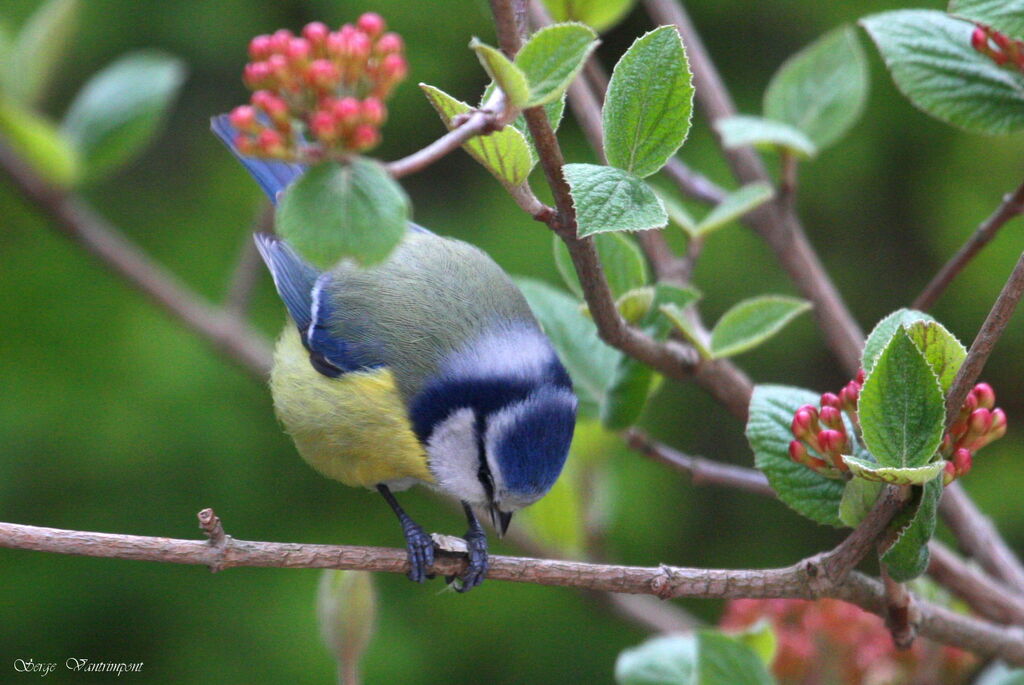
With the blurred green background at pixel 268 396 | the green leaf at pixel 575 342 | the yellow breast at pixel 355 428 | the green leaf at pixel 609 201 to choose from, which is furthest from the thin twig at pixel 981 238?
the blurred green background at pixel 268 396

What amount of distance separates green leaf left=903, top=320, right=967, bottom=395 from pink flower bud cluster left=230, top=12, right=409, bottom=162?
341mm

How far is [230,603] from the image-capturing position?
212 centimetres

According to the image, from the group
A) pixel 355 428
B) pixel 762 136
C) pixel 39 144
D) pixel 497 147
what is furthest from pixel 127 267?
pixel 497 147

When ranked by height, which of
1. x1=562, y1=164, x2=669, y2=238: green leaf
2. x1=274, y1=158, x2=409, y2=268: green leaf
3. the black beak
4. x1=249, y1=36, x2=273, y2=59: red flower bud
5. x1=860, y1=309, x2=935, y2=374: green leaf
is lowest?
the black beak

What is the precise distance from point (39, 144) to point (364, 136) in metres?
0.99

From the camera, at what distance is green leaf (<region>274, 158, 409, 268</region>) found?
510 mm

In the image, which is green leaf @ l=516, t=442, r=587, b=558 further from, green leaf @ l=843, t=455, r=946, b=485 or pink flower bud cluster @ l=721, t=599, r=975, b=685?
green leaf @ l=843, t=455, r=946, b=485

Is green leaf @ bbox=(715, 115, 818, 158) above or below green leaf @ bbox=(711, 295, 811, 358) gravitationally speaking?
above

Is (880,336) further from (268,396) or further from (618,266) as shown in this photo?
(268,396)

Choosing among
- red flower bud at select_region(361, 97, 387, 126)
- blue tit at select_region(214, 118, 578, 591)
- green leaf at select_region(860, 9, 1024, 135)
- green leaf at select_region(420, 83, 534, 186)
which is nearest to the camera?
red flower bud at select_region(361, 97, 387, 126)

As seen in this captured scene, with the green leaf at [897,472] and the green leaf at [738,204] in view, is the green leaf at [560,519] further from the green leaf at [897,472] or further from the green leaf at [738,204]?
the green leaf at [897,472]

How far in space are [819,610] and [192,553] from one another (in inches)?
25.8

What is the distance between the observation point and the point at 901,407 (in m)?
0.64

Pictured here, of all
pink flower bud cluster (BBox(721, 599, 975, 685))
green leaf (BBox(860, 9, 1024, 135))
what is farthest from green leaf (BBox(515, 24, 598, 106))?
pink flower bud cluster (BBox(721, 599, 975, 685))
